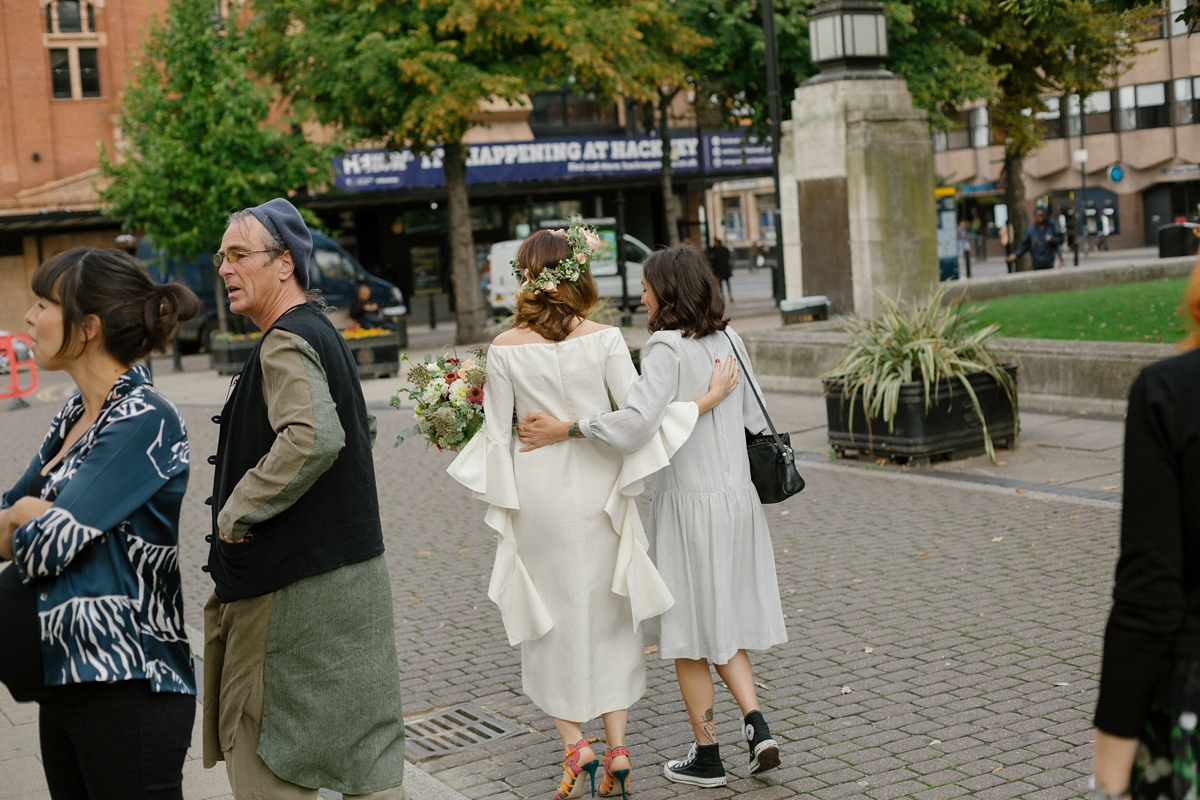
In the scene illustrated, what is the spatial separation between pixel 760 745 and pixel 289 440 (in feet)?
7.19

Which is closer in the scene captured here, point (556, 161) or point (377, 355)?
point (377, 355)

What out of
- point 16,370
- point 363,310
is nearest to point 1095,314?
point 363,310

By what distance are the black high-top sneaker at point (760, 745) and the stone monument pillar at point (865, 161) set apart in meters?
11.3

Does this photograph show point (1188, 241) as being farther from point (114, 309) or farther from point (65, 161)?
point (65, 161)

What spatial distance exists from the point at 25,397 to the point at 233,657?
2030 centimetres

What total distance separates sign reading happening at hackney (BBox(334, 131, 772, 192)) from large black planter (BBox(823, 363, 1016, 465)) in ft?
81.7

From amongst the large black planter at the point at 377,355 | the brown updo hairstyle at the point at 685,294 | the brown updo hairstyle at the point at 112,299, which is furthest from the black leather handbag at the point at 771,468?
the large black planter at the point at 377,355

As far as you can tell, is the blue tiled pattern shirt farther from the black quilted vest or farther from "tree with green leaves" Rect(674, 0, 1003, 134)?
"tree with green leaves" Rect(674, 0, 1003, 134)

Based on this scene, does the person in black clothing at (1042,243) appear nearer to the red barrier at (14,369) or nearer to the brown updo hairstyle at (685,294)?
the red barrier at (14,369)

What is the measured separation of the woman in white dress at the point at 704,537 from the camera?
4648mm

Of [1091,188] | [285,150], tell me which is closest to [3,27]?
[285,150]

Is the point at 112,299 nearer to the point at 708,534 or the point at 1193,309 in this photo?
the point at 708,534

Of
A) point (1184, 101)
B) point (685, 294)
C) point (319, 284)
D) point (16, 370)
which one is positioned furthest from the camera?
point (1184, 101)

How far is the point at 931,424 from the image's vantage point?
1013 cm
